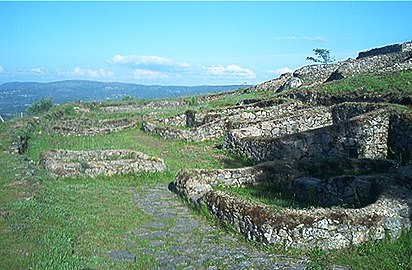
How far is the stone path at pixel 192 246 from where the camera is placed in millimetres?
6973

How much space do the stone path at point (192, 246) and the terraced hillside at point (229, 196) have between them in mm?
24

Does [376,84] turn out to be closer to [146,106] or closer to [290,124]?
[290,124]

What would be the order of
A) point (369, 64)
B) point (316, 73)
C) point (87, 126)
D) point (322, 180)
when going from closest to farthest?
point (322, 180)
point (87, 126)
point (369, 64)
point (316, 73)

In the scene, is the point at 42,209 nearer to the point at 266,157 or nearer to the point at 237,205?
the point at 237,205

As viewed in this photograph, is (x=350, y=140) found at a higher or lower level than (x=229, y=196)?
higher

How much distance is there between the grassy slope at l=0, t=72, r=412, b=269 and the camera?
258 inches

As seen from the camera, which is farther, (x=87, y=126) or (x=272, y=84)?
(x=272, y=84)

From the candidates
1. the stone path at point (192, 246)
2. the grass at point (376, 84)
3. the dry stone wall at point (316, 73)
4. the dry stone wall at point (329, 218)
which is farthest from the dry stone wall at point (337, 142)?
the dry stone wall at point (316, 73)

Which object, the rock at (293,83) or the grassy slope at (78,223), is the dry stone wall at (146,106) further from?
the grassy slope at (78,223)

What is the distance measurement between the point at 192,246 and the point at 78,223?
237 centimetres

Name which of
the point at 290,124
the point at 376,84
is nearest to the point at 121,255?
the point at 290,124

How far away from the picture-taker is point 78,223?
28.9 feet

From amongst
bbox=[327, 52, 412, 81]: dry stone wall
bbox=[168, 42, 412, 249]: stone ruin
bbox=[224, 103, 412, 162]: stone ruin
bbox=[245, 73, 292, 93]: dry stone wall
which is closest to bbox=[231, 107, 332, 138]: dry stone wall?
bbox=[168, 42, 412, 249]: stone ruin

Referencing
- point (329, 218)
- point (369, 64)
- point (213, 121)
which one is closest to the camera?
point (329, 218)
